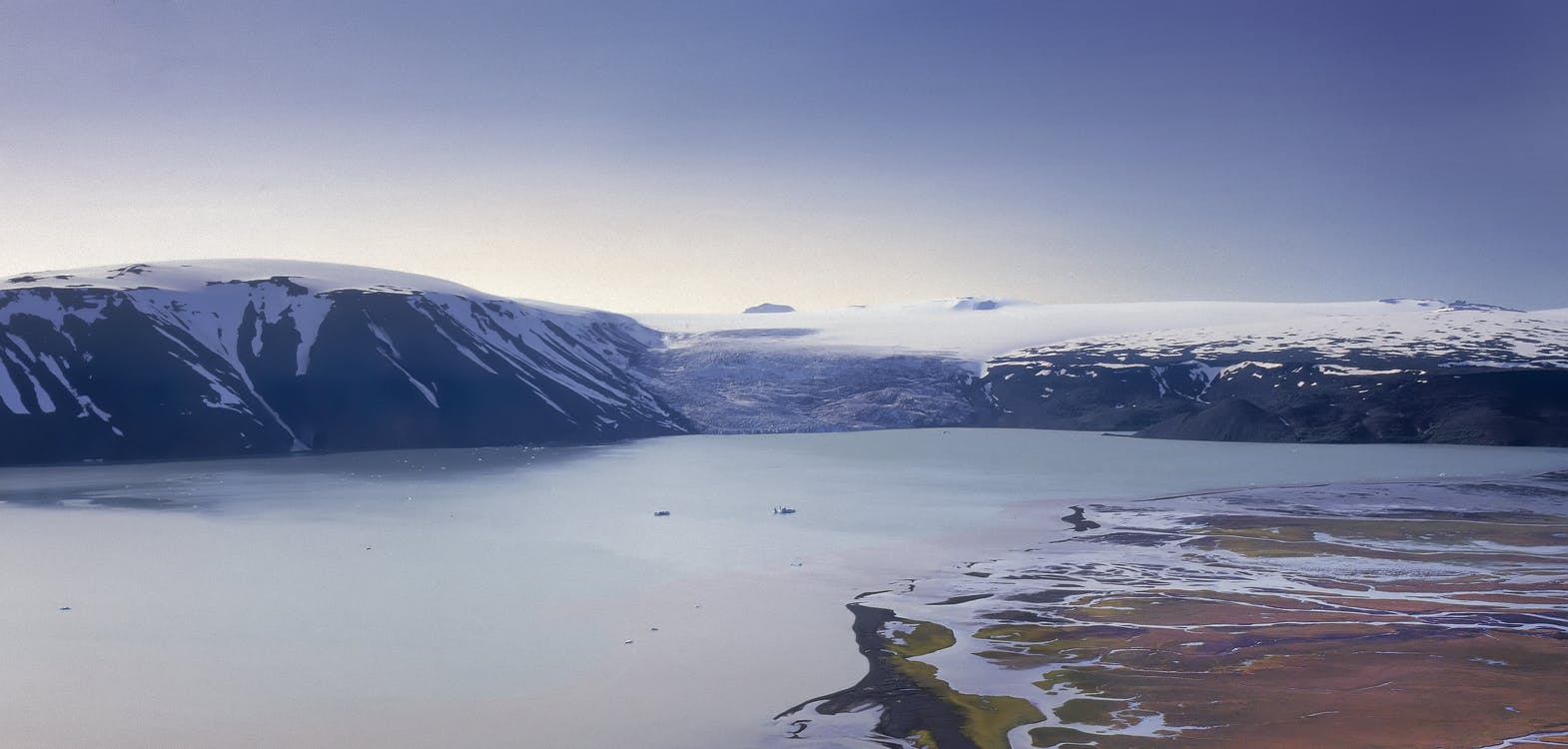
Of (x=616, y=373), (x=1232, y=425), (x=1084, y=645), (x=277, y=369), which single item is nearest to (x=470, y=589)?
(x=1084, y=645)

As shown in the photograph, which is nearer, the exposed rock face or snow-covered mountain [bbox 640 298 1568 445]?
the exposed rock face

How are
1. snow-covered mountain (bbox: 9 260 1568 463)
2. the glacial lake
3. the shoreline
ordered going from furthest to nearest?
snow-covered mountain (bbox: 9 260 1568 463) < the glacial lake < the shoreline

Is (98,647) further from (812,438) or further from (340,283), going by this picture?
(340,283)

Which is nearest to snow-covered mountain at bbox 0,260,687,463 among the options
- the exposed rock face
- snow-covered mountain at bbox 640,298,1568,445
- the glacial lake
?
the glacial lake

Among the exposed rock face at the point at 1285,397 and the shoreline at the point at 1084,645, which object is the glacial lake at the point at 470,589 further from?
the exposed rock face at the point at 1285,397

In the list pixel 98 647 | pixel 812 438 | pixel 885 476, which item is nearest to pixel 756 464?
pixel 885 476

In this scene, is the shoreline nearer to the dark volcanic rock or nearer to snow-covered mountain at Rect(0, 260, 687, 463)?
the dark volcanic rock

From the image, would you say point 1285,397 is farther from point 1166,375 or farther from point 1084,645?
point 1084,645
